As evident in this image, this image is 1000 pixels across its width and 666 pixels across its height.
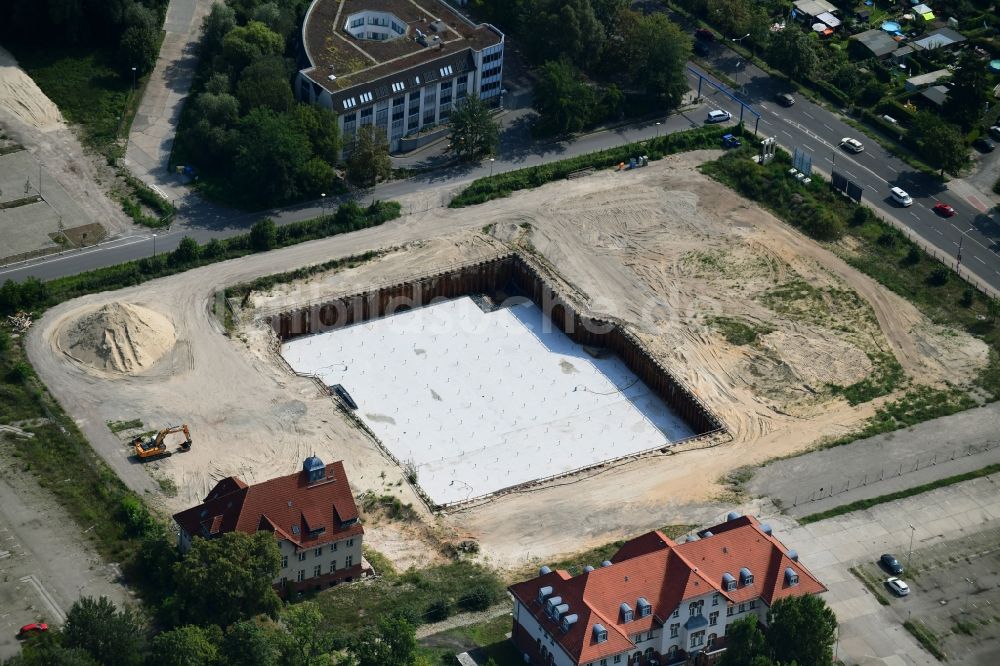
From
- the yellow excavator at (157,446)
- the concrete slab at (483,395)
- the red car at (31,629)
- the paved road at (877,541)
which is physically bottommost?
the concrete slab at (483,395)

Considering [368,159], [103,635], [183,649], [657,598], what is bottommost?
[368,159]

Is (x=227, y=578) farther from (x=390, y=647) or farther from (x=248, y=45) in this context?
(x=248, y=45)

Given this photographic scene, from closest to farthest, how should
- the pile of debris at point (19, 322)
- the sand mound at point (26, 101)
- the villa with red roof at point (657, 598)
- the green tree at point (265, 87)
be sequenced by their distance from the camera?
the villa with red roof at point (657, 598) → the pile of debris at point (19, 322) → the green tree at point (265, 87) → the sand mound at point (26, 101)

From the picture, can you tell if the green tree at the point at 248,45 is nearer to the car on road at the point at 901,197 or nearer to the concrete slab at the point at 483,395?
the concrete slab at the point at 483,395

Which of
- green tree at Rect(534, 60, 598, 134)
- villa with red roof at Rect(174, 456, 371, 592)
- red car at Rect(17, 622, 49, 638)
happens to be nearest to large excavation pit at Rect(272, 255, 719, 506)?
→ villa with red roof at Rect(174, 456, 371, 592)

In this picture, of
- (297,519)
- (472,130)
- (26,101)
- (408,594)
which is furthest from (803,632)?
(26,101)

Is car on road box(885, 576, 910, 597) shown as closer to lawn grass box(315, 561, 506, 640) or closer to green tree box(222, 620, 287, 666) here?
lawn grass box(315, 561, 506, 640)

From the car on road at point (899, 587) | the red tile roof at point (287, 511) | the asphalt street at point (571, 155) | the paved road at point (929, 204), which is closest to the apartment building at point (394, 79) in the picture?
the asphalt street at point (571, 155)
